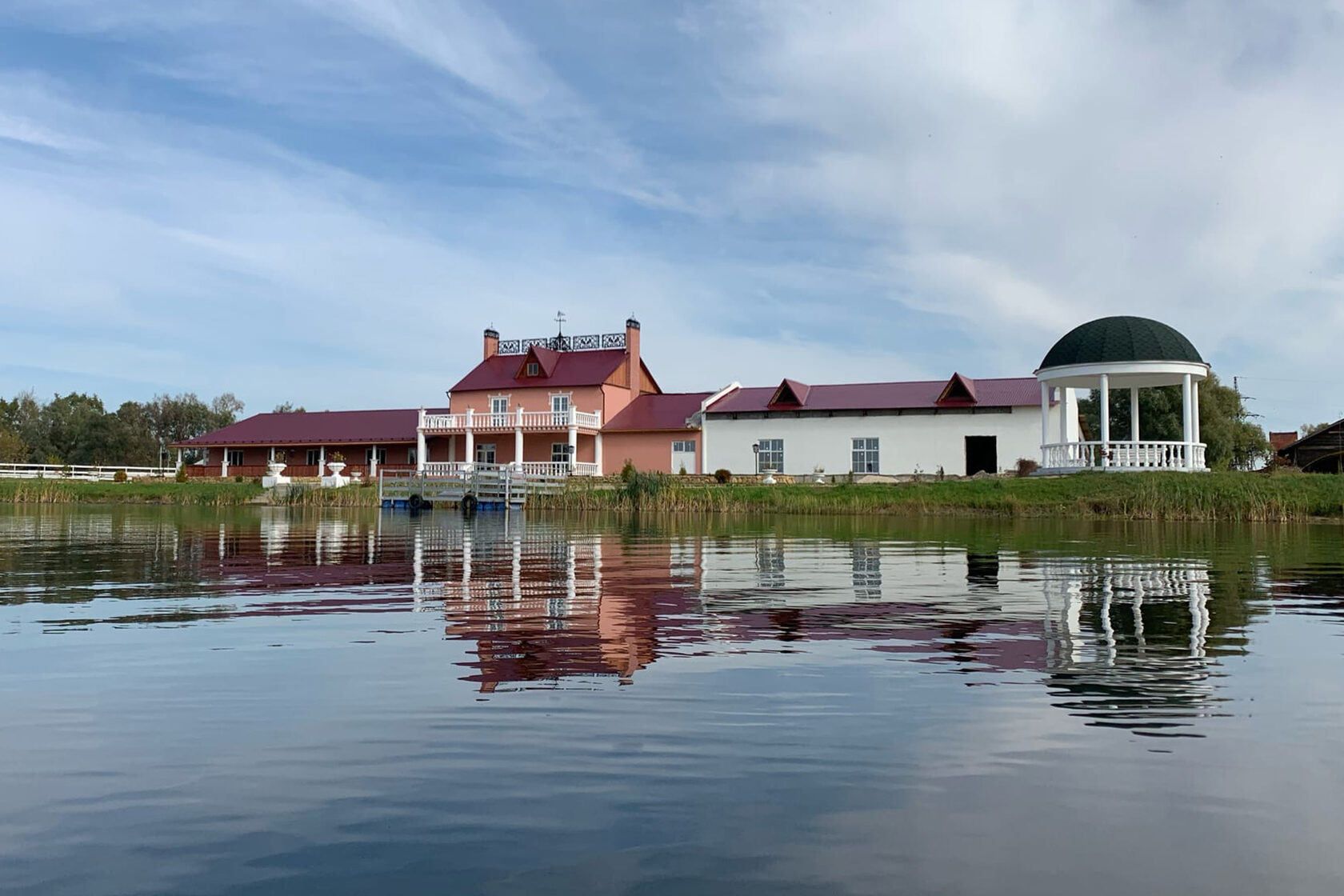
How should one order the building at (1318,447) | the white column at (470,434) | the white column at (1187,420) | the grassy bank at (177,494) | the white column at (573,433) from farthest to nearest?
the building at (1318,447) < the white column at (470,434) < the white column at (573,433) < the grassy bank at (177,494) < the white column at (1187,420)

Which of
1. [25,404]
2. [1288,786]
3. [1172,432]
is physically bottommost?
[1288,786]

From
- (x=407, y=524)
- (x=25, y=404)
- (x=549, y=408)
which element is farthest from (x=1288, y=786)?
(x=25, y=404)

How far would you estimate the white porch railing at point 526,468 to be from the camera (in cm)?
4809

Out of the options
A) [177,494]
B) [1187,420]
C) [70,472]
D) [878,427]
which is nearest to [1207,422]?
[878,427]

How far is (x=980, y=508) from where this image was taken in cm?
3353

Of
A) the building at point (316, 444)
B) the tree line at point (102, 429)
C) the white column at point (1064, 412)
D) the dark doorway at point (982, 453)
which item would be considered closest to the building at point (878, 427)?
the dark doorway at point (982, 453)

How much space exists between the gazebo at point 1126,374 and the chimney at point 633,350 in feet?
82.5

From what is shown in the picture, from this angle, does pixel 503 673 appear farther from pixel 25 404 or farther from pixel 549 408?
pixel 25 404

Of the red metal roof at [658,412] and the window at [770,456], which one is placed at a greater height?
the red metal roof at [658,412]

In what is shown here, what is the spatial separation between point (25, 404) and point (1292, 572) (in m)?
111

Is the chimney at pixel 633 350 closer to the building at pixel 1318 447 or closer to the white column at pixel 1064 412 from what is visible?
the white column at pixel 1064 412

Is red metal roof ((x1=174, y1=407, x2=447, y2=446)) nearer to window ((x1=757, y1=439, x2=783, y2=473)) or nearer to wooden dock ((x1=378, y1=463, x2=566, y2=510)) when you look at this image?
wooden dock ((x1=378, y1=463, x2=566, y2=510))

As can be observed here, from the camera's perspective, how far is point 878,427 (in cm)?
4728

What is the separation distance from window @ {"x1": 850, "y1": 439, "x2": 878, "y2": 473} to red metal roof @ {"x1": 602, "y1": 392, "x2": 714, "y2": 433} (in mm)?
8709
